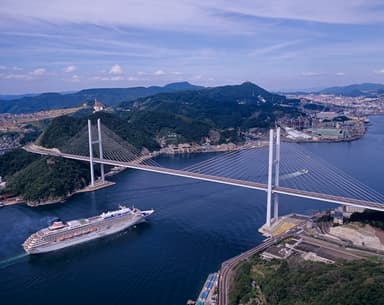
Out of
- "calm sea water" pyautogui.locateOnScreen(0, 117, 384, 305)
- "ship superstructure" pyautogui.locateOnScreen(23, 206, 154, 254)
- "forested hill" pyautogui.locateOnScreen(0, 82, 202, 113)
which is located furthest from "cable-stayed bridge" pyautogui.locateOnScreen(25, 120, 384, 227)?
"forested hill" pyautogui.locateOnScreen(0, 82, 202, 113)

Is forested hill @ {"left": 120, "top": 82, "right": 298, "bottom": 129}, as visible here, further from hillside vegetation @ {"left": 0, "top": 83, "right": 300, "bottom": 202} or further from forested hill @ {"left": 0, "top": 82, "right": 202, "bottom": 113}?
forested hill @ {"left": 0, "top": 82, "right": 202, "bottom": 113}

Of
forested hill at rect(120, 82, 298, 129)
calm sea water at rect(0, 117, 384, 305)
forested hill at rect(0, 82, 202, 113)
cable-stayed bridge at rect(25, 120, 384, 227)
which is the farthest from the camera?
forested hill at rect(0, 82, 202, 113)

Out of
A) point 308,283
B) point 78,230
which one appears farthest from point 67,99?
point 308,283

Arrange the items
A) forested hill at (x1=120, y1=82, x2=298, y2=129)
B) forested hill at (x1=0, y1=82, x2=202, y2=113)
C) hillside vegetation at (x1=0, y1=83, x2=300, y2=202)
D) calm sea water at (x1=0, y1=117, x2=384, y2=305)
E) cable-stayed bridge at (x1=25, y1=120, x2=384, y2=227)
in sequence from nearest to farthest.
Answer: calm sea water at (x1=0, y1=117, x2=384, y2=305)
cable-stayed bridge at (x1=25, y1=120, x2=384, y2=227)
hillside vegetation at (x1=0, y1=83, x2=300, y2=202)
forested hill at (x1=120, y1=82, x2=298, y2=129)
forested hill at (x1=0, y1=82, x2=202, y2=113)

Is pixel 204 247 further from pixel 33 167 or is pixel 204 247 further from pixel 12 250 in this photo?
pixel 33 167

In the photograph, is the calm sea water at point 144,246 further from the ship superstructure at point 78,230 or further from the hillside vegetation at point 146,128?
the hillside vegetation at point 146,128

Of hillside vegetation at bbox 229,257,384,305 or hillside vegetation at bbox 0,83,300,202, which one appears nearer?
hillside vegetation at bbox 229,257,384,305
